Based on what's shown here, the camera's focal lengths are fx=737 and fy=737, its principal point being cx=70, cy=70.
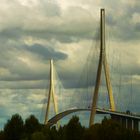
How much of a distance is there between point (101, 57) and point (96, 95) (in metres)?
4.82

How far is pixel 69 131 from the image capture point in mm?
103938

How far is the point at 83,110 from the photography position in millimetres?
110500

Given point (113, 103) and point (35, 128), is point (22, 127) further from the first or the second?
point (113, 103)

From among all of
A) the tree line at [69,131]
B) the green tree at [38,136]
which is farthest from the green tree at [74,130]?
the green tree at [38,136]

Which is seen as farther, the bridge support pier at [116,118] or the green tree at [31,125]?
the green tree at [31,125]

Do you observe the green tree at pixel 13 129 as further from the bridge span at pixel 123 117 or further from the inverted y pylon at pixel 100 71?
the inverted y pylon at pixel 100 71

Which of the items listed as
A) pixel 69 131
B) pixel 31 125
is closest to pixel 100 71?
pixel 69 131

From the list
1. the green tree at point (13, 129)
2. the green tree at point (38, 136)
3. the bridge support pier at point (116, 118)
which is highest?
the bridge support pier at point (116, 118)

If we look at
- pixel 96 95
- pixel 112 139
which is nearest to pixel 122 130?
pixel 112 139

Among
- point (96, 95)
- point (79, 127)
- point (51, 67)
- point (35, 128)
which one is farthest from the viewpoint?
point (51, 67)

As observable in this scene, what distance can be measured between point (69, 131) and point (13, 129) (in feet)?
64.7

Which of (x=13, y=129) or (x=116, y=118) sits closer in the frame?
(x=116, y=118)

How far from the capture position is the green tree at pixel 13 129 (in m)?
121

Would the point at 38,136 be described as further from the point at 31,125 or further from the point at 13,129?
the point at 31,125
